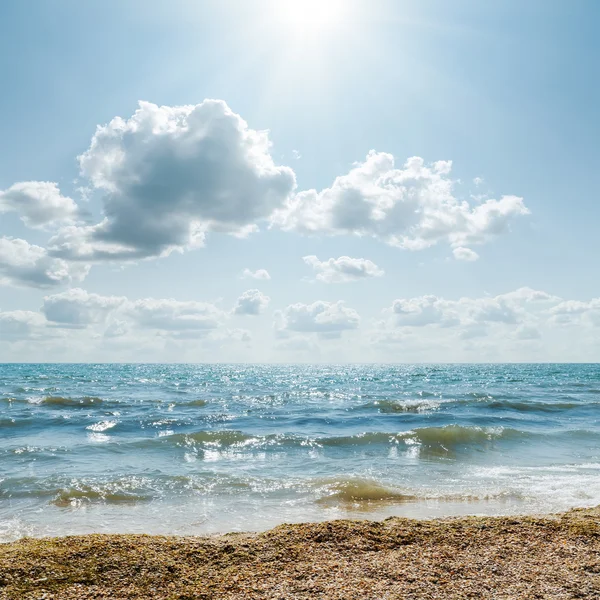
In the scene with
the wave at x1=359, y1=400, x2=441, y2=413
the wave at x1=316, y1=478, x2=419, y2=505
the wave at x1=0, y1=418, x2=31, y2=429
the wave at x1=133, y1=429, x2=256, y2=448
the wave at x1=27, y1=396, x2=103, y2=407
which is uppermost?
the wave at x1=316, y1=478, x2=419, y2=505

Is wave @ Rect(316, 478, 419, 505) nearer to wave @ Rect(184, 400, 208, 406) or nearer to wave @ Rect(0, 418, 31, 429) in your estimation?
wave @ Rect(0, 418, 31, 429)

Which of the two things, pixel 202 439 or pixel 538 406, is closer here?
pixel 202 439

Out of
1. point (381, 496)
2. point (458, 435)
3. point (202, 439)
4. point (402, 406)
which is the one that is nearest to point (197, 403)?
point (402, 406)

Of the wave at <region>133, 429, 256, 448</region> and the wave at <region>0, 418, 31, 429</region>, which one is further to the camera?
the wave at <region>0, 418, 31, 429</region>

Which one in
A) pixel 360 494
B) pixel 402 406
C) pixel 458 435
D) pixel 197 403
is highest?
pixel 360 494

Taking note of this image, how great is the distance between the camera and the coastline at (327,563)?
480 centimetres

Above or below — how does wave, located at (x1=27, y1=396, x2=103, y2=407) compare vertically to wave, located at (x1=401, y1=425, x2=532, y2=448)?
below

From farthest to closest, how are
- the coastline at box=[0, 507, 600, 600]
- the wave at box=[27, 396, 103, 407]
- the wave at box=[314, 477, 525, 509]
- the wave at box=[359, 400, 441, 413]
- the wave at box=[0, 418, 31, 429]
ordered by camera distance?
the wave at box=[27, 396, 103, 407]
the wave at box=[359, 400, 441, 413]
the wave at box=[0, 418, 31, 429]
the wave at box=[314, 477, 525, 509]
the coastline at box=[0, 507, 600, 600]

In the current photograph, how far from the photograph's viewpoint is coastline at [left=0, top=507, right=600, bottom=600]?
4797 millimetres

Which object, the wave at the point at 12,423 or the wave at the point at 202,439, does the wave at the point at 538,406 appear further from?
the wave at the point at 12,423

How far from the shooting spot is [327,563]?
5434 millimetres

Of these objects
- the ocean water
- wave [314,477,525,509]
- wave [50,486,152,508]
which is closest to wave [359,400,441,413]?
the ocean water

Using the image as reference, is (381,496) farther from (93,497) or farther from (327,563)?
(93,497)

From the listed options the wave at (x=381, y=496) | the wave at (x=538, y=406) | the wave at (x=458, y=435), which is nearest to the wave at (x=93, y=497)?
the wave at (x=381, y=496)
